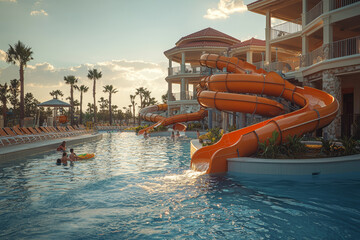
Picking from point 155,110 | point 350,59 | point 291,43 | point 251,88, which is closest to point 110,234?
point 251,88

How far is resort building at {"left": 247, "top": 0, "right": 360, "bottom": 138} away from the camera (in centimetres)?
1512

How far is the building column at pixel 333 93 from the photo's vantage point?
593 inches

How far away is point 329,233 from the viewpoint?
4730 millimetres

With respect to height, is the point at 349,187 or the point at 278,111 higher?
the point at 278,111

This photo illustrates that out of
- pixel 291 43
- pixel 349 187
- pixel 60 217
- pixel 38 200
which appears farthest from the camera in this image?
pixel 291 43

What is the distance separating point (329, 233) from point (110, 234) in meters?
3.65

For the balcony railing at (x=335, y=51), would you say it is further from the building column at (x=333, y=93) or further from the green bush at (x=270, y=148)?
the green bush at (x=270, y=148)

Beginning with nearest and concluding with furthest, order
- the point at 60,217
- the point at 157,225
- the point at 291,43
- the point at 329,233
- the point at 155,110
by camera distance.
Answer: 1. the point at 329,233
2. the point at 157,225
3. the point at 60,217
4. the point at 291,43
5. the point at 155,110

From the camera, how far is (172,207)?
6.15 m

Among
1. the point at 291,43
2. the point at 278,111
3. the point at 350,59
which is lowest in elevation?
the point at 278,111

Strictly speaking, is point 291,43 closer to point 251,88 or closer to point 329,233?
point 251,88

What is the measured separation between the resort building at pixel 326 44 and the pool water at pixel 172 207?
848 centimetres

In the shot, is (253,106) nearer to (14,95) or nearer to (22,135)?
(22,135)

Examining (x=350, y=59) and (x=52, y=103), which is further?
(x=52, y=103)
